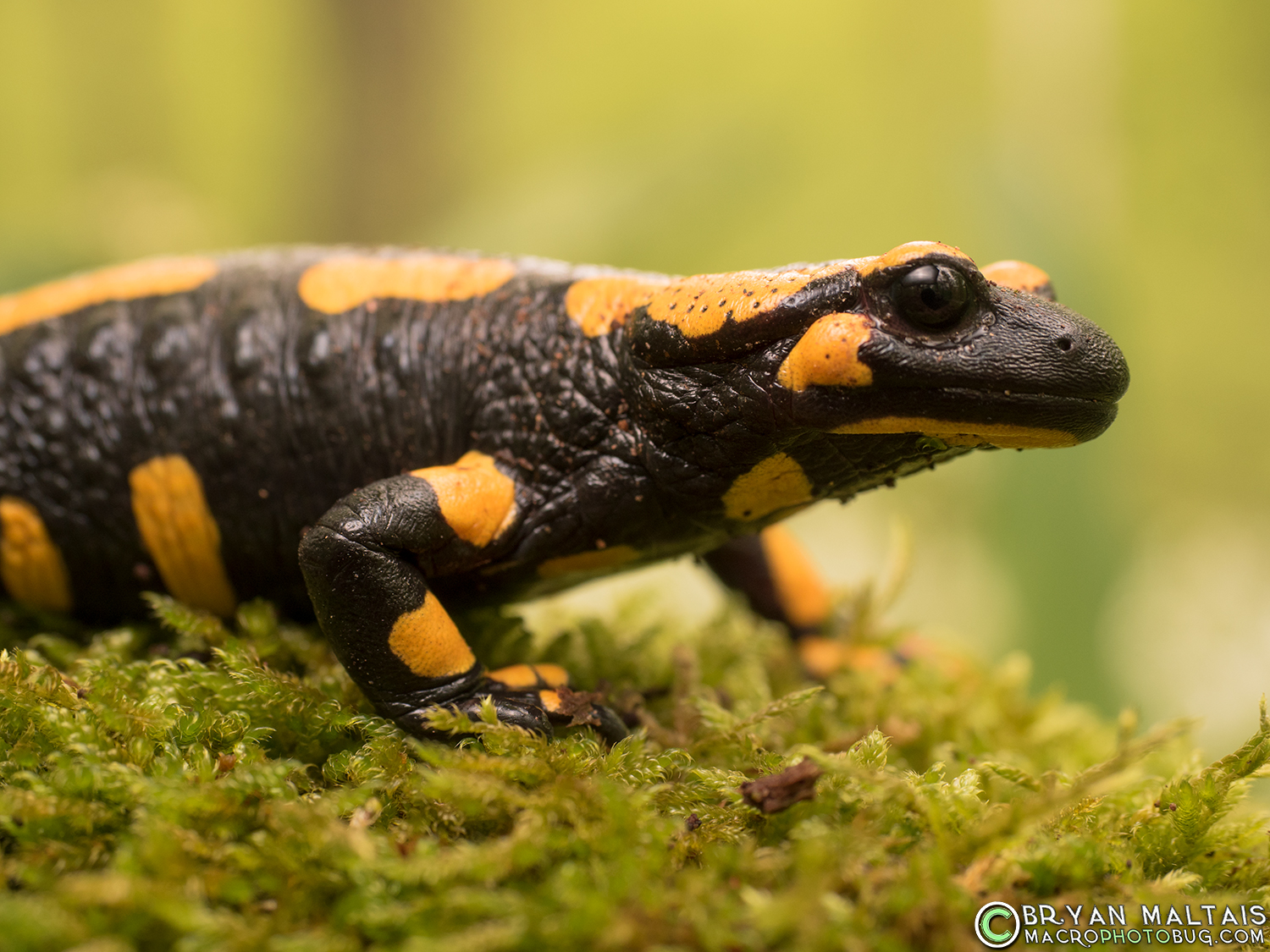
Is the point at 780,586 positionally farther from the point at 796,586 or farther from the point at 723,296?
the point at 723,296

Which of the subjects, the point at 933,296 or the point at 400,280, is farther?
the point at 400,280

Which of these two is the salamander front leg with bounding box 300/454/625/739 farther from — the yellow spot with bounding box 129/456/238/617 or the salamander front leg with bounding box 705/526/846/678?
the salamander front leg with bounding box 705/526/846/678

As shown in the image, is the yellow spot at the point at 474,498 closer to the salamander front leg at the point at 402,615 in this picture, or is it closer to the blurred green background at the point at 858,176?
the salamander front leg at the point at 402,615

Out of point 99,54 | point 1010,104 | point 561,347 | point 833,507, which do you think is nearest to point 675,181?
point 1010,104

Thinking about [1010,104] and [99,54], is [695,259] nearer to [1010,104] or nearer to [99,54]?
[1010,104]

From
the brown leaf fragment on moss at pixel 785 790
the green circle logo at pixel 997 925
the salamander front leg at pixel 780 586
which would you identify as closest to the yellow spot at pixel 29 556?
the salamander front leg at pixel 780 586

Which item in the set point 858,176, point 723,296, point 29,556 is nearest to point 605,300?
point 723,296

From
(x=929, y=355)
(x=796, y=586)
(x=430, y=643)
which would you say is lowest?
(x=796, y=586)
